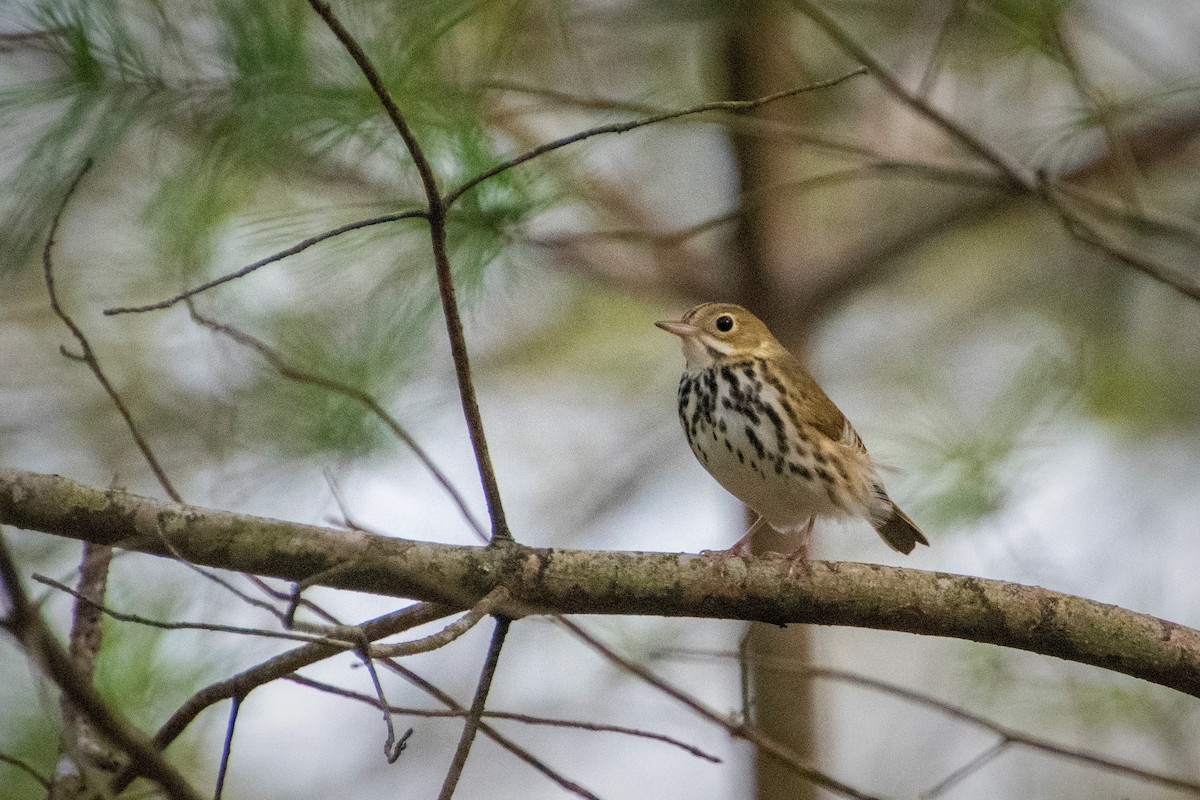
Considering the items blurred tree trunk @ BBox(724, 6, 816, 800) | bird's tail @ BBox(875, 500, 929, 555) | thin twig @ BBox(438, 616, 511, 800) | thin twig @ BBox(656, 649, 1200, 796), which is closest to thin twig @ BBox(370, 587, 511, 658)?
thin twig @ BBox(438, 616, 511, 800)

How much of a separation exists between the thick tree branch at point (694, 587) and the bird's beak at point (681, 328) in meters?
1.30

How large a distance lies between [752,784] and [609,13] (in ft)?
8.73

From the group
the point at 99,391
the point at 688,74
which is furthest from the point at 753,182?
the point at 99,391

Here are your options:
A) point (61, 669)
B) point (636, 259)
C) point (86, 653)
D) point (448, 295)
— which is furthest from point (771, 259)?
point (61, 669)

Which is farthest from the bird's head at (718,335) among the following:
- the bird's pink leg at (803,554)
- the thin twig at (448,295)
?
the thin twig at (448,295)

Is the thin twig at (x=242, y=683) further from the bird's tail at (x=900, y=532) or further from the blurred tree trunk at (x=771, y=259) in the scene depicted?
the blurred tree trunk at (x=771, y=259)

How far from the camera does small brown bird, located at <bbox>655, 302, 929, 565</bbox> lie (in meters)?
3.44

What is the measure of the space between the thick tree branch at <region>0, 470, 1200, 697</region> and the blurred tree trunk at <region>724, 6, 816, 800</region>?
2.30 m

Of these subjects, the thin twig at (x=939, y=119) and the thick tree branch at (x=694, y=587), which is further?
the thin twig at (x=939, y=119)

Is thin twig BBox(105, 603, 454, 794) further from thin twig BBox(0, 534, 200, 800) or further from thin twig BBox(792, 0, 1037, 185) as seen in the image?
thin twig BBox(792, 0, 1037, 185)

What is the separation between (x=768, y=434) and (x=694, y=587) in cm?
115

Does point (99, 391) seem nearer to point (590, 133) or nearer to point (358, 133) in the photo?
point (358, 133)

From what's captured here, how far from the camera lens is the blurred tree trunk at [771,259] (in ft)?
15.5

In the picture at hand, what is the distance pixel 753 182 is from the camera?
16.8ft
